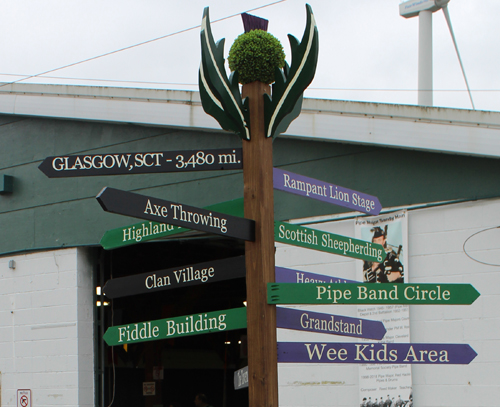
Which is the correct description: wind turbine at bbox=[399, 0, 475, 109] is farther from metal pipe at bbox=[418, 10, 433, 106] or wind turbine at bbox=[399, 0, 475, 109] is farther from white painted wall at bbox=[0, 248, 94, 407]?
white painted wall at bbox=[0, 248, 94, 407]

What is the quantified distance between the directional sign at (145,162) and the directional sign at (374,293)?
0.87 m

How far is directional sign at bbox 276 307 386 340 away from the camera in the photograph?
4.29 metres

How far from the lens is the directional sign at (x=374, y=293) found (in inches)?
161

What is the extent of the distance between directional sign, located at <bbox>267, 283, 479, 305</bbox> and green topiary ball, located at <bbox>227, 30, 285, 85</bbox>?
4.44 feet

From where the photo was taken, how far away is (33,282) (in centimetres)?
1054

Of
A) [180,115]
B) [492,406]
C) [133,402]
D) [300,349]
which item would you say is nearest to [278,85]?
[300,349]

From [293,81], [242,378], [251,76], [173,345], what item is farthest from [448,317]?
[173,345]

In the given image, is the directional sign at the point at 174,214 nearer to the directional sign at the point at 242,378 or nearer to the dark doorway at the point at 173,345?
the directional sign at the point at 242,378

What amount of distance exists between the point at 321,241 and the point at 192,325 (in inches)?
41.7

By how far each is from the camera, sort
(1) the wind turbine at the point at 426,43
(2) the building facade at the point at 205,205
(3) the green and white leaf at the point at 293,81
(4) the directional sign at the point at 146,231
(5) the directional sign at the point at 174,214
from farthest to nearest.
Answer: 1. (1) the wind turbine at the point at 426,43
2. (2) the building facade at the point at 205,205
3. (4) the directional sign at the point at 146,231
4. (3) the green and white leaf at the point at 293,81
5. (5) the directional sign at the point at 174,214

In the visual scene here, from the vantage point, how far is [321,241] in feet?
15.3

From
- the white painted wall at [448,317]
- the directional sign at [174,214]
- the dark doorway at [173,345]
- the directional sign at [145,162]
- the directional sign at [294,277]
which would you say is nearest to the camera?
the directional sign at [174,214]

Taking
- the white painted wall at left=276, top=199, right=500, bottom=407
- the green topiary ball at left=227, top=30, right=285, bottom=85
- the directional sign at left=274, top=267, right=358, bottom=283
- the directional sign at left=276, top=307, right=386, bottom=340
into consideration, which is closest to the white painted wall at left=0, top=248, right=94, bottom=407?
the white painted wall at left=276, top=199, right=500, bottom=407

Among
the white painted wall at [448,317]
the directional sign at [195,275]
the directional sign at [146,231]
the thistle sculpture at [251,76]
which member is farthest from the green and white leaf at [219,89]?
the white painted wall at [448,317]
